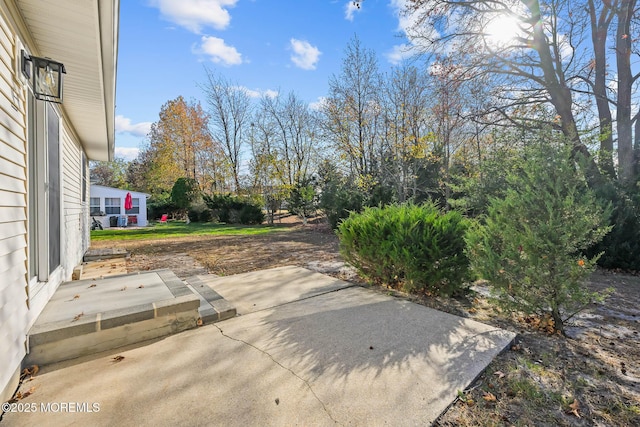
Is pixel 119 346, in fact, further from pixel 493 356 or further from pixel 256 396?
pixel 493 356

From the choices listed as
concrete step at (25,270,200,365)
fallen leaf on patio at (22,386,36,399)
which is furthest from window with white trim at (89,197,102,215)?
fallen leaf on patio at (22,386,36,399)

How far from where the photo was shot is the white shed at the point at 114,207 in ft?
60.6

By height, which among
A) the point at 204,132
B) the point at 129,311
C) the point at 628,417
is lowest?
the point at 628,417

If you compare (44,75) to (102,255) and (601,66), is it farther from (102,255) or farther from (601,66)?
(601,66)

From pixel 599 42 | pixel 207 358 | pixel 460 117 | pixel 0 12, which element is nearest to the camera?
pixel 0 12

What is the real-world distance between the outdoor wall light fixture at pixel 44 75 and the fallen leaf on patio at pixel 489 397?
4214mm

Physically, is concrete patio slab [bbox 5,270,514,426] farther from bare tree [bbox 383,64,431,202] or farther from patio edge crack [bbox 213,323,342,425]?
bare tree [bbox 383,64,431,202]

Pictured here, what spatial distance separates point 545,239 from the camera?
8.82 feet

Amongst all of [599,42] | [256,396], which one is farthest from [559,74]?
[256,396]

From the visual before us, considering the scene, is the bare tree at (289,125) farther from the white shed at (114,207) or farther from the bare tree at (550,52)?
the bare tree at (550,52)

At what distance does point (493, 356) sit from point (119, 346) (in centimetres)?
310

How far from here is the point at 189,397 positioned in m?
1.88

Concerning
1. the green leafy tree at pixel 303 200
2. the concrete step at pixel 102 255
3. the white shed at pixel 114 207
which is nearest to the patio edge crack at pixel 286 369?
the concrete step at pixel 102 255

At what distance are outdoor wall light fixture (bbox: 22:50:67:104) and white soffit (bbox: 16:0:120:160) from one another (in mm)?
233
